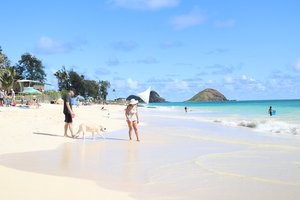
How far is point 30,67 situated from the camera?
4085 inches

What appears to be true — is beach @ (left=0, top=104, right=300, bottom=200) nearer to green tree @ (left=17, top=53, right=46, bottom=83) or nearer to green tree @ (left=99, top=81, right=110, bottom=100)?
green tree @ (left=17, top=53, right=46, bottom=83)

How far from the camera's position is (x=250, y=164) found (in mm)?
9539

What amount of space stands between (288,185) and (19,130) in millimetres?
11321

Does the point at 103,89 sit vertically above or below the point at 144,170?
above

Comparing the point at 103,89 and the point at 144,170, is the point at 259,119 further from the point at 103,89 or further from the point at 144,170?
the point at 103,89

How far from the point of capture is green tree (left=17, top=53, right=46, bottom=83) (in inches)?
4045

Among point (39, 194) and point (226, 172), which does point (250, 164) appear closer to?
point (226, 172)

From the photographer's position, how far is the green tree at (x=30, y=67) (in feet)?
337

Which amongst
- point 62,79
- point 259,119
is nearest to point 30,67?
point 62,79

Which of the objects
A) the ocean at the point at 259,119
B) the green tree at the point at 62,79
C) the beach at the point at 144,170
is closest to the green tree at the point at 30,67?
the green tree at the point at 62,79

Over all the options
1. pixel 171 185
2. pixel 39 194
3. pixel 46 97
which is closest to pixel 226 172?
pixel 171 185

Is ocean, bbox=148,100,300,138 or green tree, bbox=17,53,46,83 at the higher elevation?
green tree, bbox=17,53,46,83

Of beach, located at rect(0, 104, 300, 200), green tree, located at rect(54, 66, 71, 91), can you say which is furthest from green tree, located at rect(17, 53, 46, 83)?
beach, located at rect(0, 104, 300, 200)

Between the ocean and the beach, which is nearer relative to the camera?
the beach
